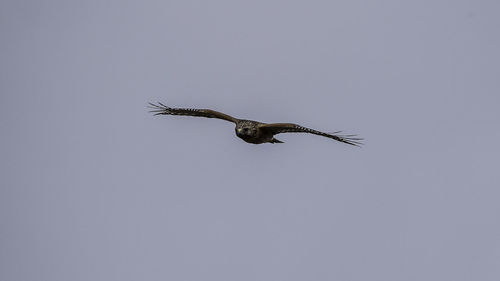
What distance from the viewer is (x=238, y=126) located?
4744 cm

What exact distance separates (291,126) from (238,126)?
2.70 meters

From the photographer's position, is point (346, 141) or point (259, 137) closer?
point (346, 141)

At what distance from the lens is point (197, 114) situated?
49.8 metres

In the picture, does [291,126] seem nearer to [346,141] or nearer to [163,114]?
[346,141]

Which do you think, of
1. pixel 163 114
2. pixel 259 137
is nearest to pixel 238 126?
pixel 259 137

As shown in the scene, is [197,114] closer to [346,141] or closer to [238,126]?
[238,126]

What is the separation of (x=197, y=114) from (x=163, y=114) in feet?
5.15

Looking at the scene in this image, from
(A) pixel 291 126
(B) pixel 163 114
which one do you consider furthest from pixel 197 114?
(A) pixel 291 126

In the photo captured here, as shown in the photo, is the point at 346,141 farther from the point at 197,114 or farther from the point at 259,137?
the point at 197,114

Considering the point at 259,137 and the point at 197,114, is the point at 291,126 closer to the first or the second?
the point at 259,137

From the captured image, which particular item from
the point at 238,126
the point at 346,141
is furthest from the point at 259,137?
Answer: the point at 346,141

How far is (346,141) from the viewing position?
44.3m

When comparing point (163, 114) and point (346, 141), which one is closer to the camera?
point (346, 141)

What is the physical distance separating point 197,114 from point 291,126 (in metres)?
5.71
